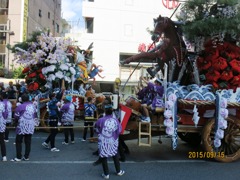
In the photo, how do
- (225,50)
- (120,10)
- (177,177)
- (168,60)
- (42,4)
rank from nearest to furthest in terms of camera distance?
1. (177,177)
2. (225,50)
3. (168,60)
4. (120,10)
5. (42,4)

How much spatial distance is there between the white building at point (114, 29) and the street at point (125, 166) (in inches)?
762

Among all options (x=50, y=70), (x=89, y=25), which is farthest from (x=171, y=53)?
(x=89, y=25)

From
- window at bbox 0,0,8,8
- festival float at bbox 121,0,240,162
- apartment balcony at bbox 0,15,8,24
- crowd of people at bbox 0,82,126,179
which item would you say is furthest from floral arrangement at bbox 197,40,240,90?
window at bbox 0,0,8,8

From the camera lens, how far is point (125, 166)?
23.5ft

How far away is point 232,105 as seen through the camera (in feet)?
25.2

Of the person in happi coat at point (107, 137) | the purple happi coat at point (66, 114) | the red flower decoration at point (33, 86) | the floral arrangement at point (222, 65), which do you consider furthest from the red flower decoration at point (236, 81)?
the red flower decoration at point (33, 86)

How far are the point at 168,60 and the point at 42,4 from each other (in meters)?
32.2

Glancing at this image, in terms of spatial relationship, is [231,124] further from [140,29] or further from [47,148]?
[140,29]

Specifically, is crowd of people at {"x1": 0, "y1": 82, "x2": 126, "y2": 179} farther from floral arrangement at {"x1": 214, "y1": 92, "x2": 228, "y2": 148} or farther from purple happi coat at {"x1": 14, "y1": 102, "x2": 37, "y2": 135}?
floral arrangement at {"x1": 214, "y1": 92, "x2": 228, "y2": 148}

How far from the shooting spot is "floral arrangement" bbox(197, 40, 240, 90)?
25.4ft

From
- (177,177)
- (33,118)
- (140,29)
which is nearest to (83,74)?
(33,118)

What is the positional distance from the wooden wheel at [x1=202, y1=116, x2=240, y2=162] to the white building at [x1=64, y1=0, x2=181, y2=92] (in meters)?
20.2

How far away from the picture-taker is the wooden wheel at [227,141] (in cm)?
754
